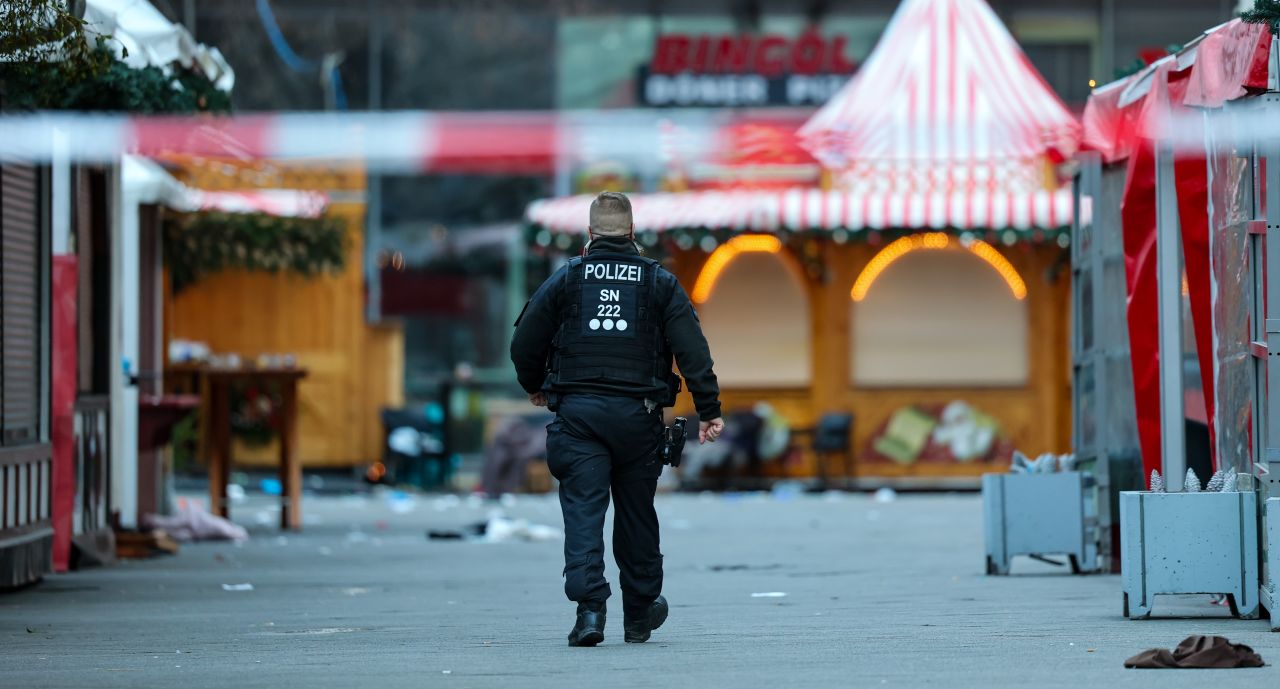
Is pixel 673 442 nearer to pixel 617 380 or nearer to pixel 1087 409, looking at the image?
pixel 617 380

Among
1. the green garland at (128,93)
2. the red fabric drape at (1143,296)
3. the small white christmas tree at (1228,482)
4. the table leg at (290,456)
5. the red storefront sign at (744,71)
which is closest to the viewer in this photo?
the small white christmas tree at (1228,482)

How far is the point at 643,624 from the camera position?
9.79 metres

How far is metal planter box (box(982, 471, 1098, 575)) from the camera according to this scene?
13.6 metres

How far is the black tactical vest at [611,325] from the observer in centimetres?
977

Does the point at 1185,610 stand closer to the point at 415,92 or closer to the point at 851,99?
the point at 851,99

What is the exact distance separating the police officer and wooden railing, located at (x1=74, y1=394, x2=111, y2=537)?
6.22m

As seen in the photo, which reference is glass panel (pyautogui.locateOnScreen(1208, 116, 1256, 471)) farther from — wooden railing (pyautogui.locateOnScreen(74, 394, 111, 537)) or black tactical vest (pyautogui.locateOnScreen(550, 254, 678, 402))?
wooden railing (pyautogui.locateOnScreen(74, 394, 111, 537))

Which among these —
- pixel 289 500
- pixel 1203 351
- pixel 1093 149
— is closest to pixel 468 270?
pixel 289 500

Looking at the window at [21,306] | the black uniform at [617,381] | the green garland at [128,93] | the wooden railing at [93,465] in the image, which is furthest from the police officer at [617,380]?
the wooden railing at [93,465]

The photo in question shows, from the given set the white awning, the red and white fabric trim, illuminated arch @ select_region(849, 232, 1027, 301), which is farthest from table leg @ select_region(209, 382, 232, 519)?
illuminated arch @ select_region(849, 232, 1027, 301)

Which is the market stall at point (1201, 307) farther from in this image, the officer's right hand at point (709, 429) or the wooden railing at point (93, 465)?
the wooden railing at point (93, 465)

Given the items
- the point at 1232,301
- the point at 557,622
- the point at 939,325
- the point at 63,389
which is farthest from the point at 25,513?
the point at 939,325

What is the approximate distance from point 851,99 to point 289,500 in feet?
30.1

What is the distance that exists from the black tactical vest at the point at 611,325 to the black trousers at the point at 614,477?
11 cm
